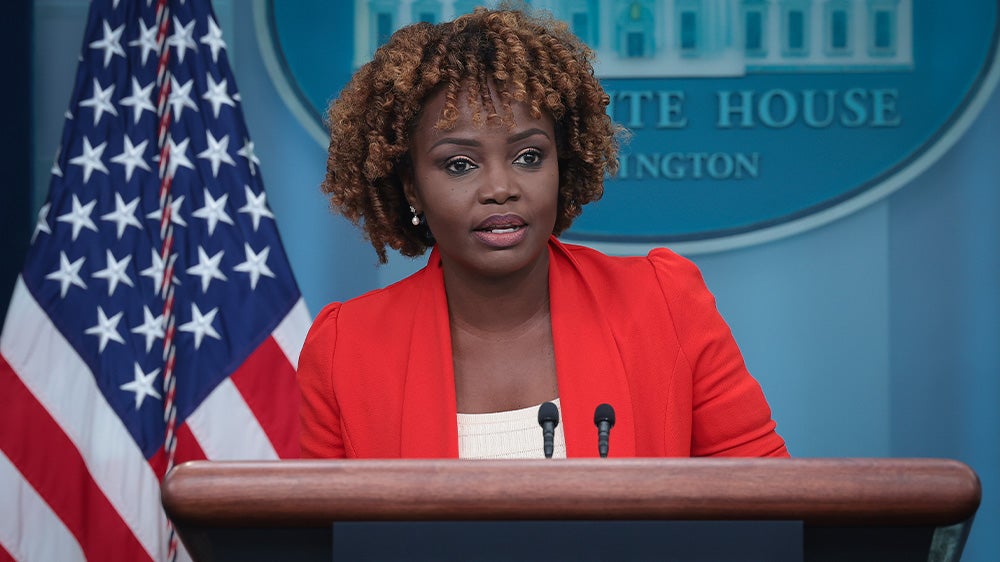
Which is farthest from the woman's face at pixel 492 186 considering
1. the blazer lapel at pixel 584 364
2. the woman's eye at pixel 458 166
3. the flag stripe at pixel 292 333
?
the flag stripe at pixel 292 333

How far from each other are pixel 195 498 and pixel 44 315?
219cm

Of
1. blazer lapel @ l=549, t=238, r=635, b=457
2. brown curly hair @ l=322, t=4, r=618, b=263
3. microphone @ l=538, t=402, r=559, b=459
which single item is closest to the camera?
microphone @ l=538, t=402, r=559, b=459

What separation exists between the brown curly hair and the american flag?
3.59 feet

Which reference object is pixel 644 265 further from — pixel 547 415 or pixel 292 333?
pixel 292 333

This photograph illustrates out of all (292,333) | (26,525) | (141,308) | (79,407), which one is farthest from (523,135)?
(26,525)

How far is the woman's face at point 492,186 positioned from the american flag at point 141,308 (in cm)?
138

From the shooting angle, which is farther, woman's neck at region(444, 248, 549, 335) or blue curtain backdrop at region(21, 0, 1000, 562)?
blue curtain backdrop at region(21, 0, 1000, 562)

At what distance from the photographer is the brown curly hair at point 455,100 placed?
1.69 metres

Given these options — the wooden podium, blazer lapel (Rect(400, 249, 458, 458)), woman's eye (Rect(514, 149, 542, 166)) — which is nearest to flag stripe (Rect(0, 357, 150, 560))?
blazer lapel (Rect(400, 249, 458, 458))

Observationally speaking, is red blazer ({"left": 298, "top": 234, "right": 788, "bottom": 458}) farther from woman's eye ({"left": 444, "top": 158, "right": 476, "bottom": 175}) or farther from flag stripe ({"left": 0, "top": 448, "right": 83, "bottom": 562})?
flag stripe ({"left": 0, "top": 448, "right": 83, "bottom": 562})

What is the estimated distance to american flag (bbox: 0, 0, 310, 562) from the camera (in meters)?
2.83

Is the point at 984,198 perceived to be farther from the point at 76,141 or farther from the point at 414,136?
the point at 76,141

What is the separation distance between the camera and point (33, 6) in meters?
3.31

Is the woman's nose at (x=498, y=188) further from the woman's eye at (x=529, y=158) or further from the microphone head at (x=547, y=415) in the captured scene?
the microphone head at (x=547, y=415)
